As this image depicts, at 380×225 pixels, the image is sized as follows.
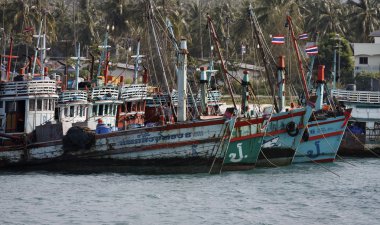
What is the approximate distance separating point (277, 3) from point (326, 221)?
69.7 meters

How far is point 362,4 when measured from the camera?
105812 mm

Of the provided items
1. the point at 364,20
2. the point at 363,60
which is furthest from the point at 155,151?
the point at 364,20

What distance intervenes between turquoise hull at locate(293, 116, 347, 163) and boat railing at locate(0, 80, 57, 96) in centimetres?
1302

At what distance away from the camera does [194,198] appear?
4000cm

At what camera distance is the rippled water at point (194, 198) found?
1425 inches

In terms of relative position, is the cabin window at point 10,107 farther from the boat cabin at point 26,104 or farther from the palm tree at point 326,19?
the palm tree at point 326,19

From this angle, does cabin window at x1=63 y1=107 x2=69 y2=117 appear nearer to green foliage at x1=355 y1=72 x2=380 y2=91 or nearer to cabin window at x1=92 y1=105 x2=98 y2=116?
cabin window at x1=92 y1=105 x2=98 y2=116

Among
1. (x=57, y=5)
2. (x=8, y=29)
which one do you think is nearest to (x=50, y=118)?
(x=8, y=29)

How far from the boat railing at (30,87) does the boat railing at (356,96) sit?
21277mm

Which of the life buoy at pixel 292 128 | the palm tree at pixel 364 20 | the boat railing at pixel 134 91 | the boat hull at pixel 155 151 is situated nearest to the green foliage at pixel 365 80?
the palm tree at pixel 364 20

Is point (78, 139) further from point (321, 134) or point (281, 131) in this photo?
point (321, 134)

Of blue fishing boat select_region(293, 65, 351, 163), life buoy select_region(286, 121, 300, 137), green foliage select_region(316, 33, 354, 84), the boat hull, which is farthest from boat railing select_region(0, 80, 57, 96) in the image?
green foliage select_region(316, 33, 354, 84)

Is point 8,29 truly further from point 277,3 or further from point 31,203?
point 31,203

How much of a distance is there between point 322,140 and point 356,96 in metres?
11.5
